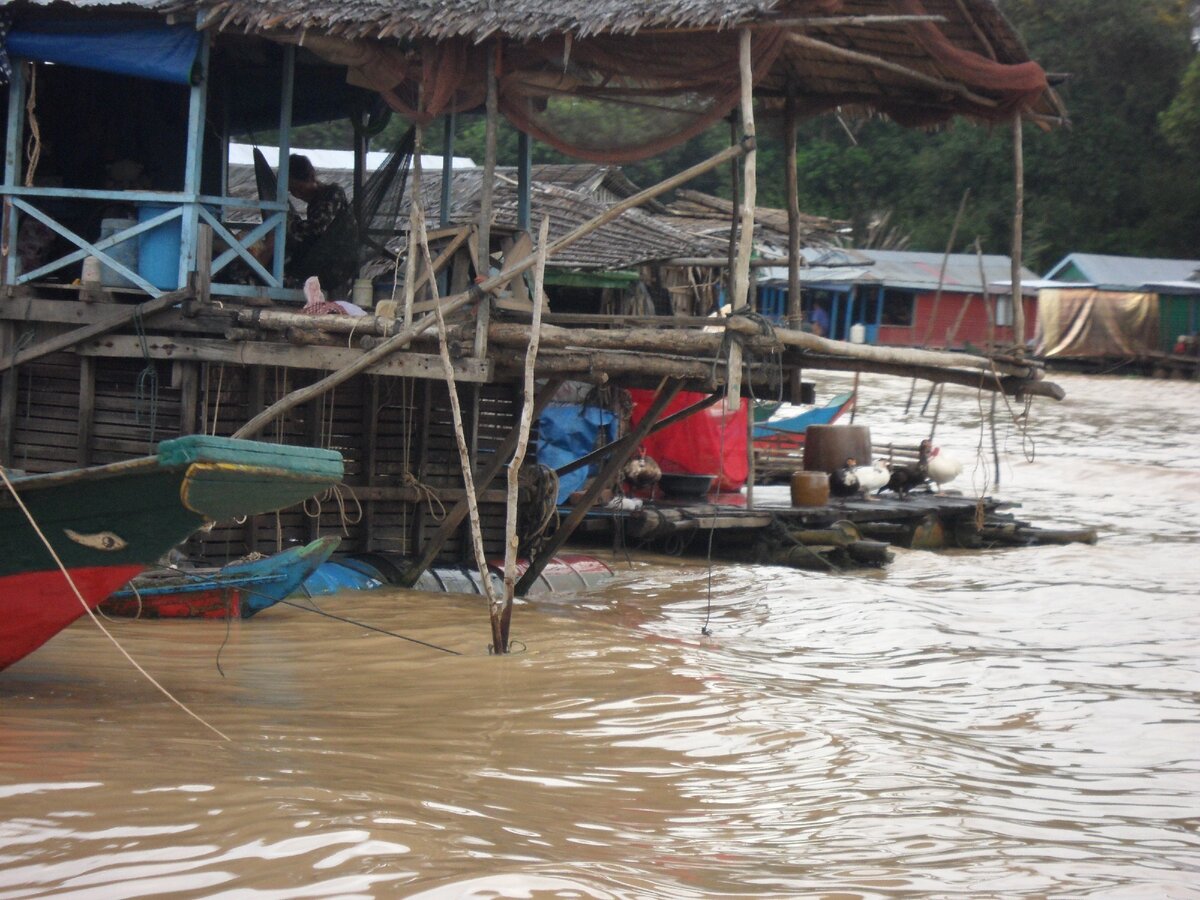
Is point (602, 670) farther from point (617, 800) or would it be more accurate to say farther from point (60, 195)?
point (60, 195)

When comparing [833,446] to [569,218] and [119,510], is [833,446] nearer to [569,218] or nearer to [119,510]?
[569,218]

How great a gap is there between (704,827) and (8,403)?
6270 millimetres

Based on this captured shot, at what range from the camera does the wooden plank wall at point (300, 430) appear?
30.0ft

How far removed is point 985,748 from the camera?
6.70 meters

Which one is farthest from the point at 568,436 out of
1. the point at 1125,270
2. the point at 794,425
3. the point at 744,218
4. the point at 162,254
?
the point at 1125,270

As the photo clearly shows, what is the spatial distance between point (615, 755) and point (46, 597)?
8.53 ft

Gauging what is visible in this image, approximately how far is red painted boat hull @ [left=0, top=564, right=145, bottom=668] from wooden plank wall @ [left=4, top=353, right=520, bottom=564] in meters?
2.91

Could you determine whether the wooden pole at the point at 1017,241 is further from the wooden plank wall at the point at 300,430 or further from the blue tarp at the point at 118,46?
the blue tarp at the point at 118,46

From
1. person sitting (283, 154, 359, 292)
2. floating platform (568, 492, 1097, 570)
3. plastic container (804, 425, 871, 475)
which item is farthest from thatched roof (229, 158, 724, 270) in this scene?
person sitting (283, 154, 359, 292)

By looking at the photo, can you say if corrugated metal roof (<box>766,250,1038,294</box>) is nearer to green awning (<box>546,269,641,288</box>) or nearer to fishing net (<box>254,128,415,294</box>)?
green awning (<box>546,269,641,288</box>)

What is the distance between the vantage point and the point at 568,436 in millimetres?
12547

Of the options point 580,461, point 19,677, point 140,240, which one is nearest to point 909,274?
point 580,461

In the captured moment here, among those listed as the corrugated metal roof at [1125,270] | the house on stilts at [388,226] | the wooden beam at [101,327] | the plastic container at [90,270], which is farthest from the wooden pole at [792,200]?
the corrugated metal roof at [1125,270]

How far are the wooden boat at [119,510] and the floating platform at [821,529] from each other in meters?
5.92
